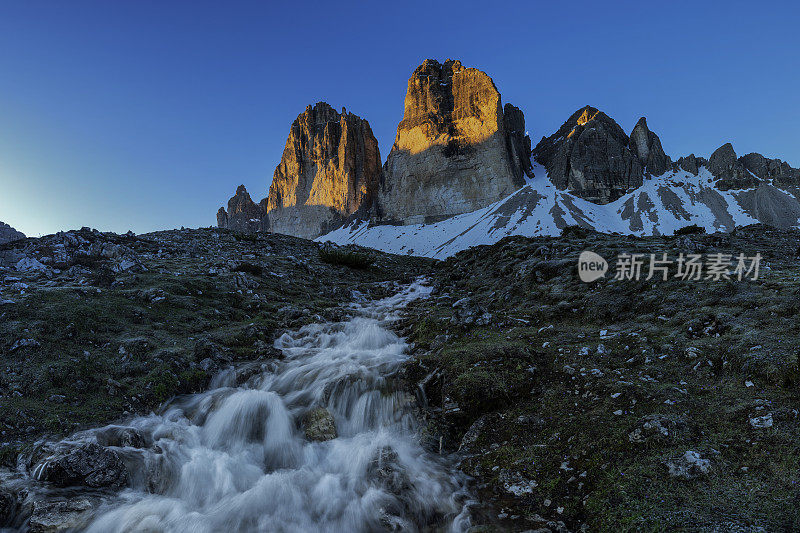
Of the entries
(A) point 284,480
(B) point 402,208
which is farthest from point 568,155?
(A) point 284,480

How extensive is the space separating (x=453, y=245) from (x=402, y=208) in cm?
4275

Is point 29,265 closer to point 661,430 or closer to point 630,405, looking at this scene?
point 630,405

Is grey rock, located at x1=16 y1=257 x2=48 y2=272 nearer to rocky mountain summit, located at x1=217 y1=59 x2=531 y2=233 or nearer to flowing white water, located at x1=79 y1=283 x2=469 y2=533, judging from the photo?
flowing white water, located at x1=79 y1=283 x2=469 y2=533

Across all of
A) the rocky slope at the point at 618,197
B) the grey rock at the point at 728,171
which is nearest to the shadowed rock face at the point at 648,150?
the rocky slope at the point at 618,197

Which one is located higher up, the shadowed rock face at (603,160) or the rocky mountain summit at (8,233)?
the shadowed rock face at (603,160)

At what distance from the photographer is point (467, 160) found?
112 m

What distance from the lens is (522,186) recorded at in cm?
10775

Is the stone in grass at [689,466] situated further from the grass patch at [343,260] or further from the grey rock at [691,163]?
the grey rock at [691,163]

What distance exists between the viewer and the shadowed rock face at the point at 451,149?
358 ft

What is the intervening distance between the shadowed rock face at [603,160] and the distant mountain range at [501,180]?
14.1 inches

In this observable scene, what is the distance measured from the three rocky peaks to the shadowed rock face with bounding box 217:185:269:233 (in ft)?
149

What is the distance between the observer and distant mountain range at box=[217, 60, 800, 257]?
88.1 meters

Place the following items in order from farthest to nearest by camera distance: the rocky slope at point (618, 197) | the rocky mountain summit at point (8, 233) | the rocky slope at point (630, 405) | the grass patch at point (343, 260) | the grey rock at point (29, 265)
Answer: the rocky slope at point (618, 197) < the rocky mountain summit at point (8, 233) < the grass patch at point (343, 260) < the grey rock at point (29, 265) < the rocky slope at point (630, 405)

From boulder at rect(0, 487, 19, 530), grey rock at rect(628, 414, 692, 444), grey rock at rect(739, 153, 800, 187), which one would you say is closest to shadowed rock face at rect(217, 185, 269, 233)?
grey rock at rect(739, 153, 800, 187)
